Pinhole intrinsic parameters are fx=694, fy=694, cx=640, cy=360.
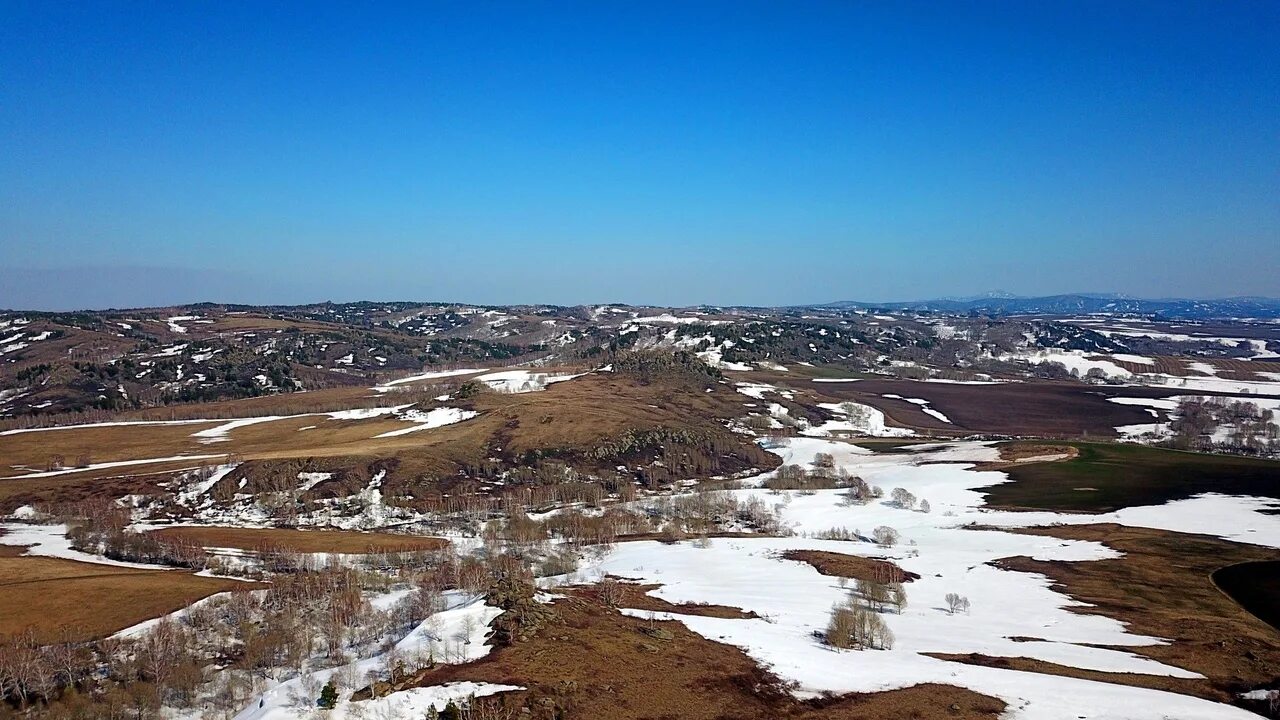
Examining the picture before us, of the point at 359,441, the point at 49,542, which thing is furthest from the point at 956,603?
the point at 359,441

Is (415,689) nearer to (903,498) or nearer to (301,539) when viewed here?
(301,539)

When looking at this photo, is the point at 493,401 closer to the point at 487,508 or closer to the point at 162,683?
the point at 487,508

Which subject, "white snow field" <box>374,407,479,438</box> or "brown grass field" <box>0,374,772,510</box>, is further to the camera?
"white snow field" <box>374,407,479,438</box>

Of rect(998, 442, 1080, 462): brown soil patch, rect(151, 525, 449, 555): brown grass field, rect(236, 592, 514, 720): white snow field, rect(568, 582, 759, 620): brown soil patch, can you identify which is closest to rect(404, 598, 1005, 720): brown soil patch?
rect(236, 592, 514, 720): white snow field

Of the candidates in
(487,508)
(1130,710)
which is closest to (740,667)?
(1130,710)

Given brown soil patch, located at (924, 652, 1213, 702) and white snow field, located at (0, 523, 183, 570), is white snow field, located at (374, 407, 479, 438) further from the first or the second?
brown soil patch, located at (924, 652, 1213, 702)

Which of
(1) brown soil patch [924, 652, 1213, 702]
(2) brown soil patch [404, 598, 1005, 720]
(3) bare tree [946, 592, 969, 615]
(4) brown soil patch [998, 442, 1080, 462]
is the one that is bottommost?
(4) brown soil patch [998, 442, 1080, 462]
